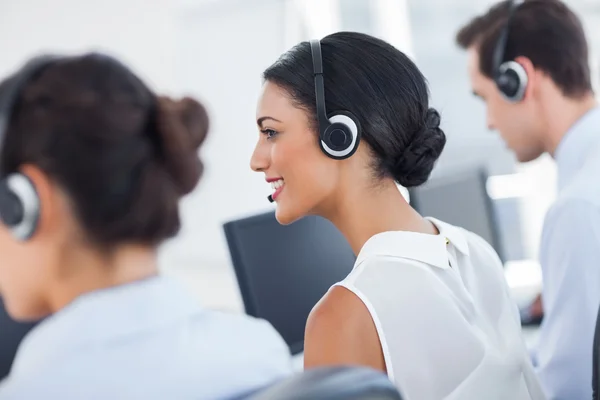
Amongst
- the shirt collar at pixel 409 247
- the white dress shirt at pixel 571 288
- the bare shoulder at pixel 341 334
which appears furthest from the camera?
the white dress shirt at pixel 571 288

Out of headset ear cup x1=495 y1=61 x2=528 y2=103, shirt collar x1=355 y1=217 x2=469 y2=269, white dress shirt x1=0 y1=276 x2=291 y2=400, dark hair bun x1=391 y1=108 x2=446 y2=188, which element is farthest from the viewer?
headset ear cup x1=495 y1=61 x2=528 y2=103

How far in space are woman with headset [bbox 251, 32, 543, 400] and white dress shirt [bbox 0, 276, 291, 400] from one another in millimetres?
309

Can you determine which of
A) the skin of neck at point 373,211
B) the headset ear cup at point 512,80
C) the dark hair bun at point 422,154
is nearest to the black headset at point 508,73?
the headset ear cup at point 512,80

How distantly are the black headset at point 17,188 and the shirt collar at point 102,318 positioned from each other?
0.10m

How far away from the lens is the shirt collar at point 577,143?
198cm

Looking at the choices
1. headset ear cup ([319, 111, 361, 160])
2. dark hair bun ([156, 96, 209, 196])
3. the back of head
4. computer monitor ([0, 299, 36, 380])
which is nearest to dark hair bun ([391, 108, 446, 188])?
the back of head

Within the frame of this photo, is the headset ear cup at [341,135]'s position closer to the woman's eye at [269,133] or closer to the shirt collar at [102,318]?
the woman's eye at [269,133]

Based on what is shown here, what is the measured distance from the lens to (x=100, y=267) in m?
0.89

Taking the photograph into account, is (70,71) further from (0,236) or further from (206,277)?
(206,277)

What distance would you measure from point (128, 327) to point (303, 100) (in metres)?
0.67

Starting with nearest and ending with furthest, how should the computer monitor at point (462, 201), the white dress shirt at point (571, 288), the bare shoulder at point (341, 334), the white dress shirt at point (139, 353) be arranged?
the white dress shirt at point (139, 353)
the bare shoulder at point (341, 334)
the white dress shirt at point (571, 288)
the computer monitor at point (462, 201)

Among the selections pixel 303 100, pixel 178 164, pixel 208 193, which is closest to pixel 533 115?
pixel 303 100

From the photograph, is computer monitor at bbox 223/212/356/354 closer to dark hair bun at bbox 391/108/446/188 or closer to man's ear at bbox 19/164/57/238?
dark hair bun at bbox 391/108/446/188

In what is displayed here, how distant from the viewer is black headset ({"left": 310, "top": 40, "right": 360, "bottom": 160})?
1.33m
